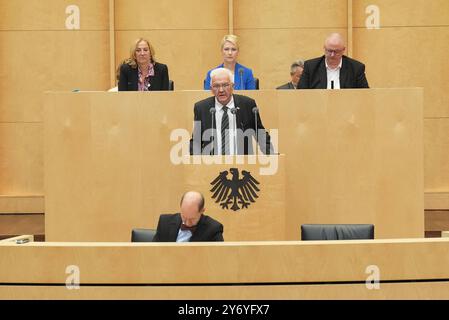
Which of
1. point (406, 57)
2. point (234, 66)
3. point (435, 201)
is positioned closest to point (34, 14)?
point (234, 66)

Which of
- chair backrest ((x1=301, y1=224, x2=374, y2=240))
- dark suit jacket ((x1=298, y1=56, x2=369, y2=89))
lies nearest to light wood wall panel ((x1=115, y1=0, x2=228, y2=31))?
dark suit jacket ((x1=298, y1=56, x2=369, y2=89))

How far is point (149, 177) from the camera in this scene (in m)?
6.19

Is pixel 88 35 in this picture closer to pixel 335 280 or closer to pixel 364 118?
pixel 364 118

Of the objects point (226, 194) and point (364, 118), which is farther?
point (364, 118)

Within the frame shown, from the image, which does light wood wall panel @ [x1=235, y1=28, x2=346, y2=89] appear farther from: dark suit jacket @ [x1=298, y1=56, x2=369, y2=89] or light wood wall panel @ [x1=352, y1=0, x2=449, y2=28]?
dark suit jacket @ [x1=298, y1=56, x2=369, y2=89]

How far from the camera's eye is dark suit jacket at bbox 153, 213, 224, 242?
15.9 ft

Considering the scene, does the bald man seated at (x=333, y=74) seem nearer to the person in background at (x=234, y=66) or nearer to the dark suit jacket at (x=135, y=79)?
the person in background at (x=234, y=66)

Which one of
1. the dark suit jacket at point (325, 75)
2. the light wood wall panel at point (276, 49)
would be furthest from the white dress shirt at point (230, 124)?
the light wood wall panel at point (276, 49)

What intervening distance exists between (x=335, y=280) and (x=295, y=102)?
→ 7.44ft

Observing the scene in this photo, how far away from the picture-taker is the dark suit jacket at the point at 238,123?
565cm

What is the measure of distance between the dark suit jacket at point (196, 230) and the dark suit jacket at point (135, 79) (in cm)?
177

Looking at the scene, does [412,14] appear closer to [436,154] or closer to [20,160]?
[436,154]
